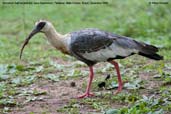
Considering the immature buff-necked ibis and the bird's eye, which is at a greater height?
the bird's eye

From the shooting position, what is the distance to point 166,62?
10.6 m

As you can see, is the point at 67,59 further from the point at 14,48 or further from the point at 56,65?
the point at 14,48

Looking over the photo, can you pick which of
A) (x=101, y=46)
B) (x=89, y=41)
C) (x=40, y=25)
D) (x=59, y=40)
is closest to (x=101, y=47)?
(x=101, y=46)

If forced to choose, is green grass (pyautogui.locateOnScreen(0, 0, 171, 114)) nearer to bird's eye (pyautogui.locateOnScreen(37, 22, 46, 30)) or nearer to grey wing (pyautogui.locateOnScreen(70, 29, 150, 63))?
grey wing (pyautogui.locateOnScreen(70, 29, 150, 63))

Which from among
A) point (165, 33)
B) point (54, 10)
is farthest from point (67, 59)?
point (54, 10)

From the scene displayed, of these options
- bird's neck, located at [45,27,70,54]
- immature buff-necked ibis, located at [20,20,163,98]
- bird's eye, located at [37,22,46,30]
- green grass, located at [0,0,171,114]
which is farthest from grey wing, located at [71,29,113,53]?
green grass, located at [0,0,171,114]

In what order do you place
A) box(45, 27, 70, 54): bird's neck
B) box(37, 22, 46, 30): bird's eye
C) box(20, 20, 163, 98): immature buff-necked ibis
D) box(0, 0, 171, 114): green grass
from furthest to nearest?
1. box(37, 22, 46, 30): bird's eye
2. box(45, 27, 70, 54): bird's neck
3. box(20, 20, 163, 98): immature buff-necked ibis
4. box(0, 0, 171, 114): green grass

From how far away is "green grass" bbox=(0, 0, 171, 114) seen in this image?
8117 millimetres

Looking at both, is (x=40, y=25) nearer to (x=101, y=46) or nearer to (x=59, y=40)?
(x=59, y=40)

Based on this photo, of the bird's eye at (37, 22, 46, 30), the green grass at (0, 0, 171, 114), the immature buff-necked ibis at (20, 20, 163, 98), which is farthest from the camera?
the bird's eye at (37, 22, 46, 30)

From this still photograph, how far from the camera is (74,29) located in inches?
567

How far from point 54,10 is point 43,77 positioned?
6993mm

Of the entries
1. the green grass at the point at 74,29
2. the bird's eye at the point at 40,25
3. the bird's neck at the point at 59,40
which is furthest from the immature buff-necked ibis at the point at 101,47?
the green grass at the point at 74,29

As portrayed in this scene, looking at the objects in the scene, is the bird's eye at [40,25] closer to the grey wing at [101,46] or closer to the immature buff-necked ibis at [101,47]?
the immature buff-necked ibis at [101,47]
